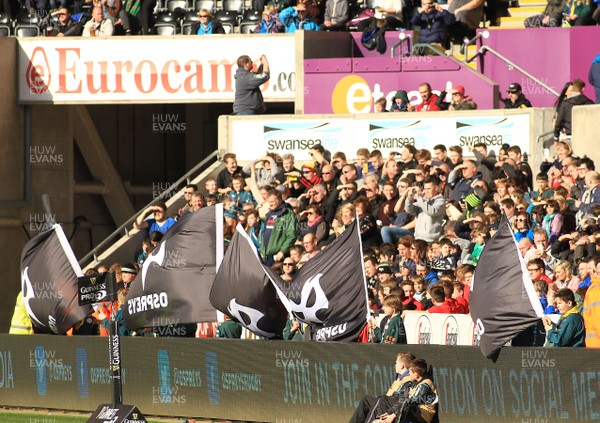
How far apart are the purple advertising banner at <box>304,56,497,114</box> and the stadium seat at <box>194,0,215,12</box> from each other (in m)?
4.48

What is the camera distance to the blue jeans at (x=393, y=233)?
20.9m

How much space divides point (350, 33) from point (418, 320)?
37.2 feet

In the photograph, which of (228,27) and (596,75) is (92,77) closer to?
(228,27)

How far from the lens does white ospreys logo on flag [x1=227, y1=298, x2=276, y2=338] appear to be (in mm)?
16633

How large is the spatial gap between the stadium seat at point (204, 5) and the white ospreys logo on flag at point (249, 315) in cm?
1459

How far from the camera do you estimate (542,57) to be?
25562 mm

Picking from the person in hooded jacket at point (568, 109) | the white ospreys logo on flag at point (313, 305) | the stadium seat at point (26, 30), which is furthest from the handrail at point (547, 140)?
the stadium seat at point (26, 30)

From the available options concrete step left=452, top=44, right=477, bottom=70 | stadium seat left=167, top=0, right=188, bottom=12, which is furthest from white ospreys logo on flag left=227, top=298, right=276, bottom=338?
stadium seat left=167, top=0, right=188, bottom=12

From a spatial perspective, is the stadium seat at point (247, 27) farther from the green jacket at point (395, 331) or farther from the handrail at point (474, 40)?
the green jacket at point (395, 331)

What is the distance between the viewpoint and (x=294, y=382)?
1686cm

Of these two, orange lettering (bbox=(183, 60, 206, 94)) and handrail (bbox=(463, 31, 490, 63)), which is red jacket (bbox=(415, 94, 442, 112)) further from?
orange lettering (bbox=(183, 60, 206, 94))

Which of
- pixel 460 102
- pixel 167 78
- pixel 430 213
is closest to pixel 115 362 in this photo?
pixel 430 213

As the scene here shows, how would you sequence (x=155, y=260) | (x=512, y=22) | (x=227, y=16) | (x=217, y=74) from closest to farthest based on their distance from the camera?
(x=155, y=260)
(x=512, y=22)
(x=217, y=74)
(x=227, y=16)

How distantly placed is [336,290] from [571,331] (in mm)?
2616
